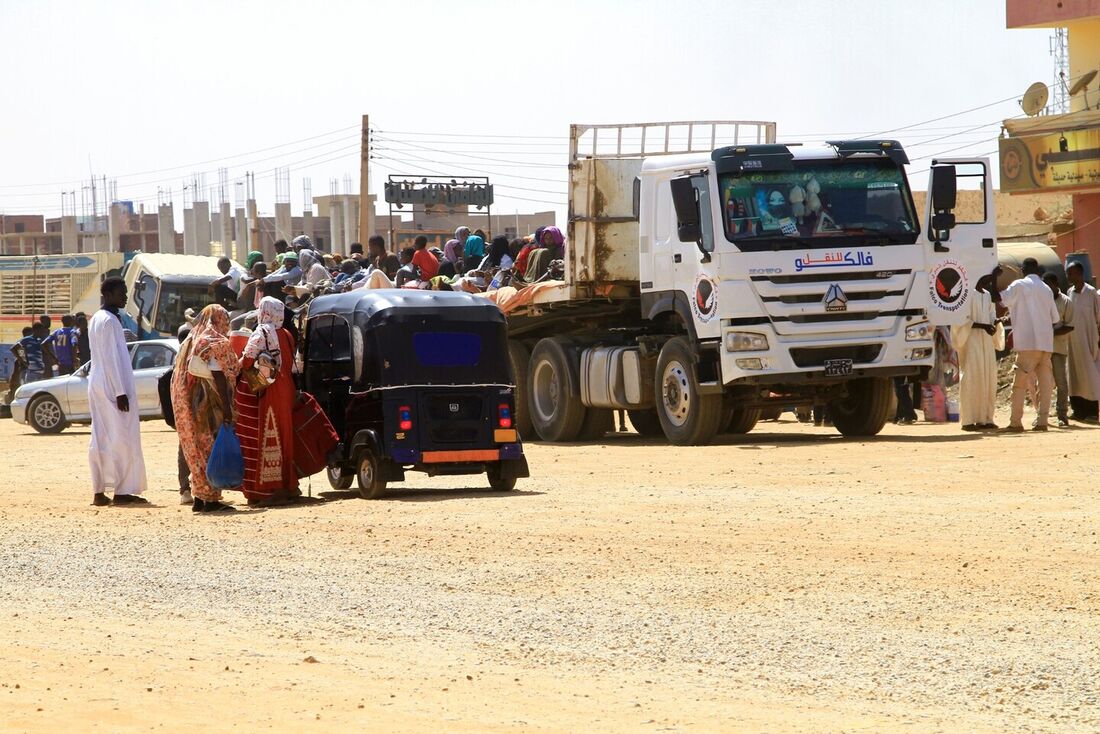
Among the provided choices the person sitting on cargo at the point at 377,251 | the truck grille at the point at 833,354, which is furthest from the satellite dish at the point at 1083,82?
the truck grille at the point at 833,354

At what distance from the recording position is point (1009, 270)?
87.1ft

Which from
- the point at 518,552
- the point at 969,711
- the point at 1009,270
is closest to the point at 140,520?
the point at 518,552

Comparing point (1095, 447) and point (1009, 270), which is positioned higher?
point (1009, 270)

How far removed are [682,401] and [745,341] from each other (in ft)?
4.81

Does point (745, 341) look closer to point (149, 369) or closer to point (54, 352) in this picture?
point (149, 369)

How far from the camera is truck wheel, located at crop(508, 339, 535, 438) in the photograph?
23000mm

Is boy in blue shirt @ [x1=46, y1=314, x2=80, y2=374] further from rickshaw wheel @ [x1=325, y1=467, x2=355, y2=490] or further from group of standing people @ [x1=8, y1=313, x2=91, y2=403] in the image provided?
rickshaw wheel @ [x1=325, y1=467, x2=355, y2=490]

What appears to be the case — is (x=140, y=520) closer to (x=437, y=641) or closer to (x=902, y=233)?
(x=437, y=641)

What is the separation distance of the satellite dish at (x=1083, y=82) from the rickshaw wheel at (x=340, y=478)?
125 feet

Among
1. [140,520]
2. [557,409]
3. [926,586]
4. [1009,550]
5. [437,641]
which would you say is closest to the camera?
[437,641]

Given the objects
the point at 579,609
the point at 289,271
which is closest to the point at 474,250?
the point at 289,271

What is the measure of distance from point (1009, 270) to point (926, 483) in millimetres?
12965

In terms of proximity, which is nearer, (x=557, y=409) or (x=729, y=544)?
(x=729, y=544)

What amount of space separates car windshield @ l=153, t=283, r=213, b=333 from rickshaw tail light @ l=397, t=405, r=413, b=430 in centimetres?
2607
